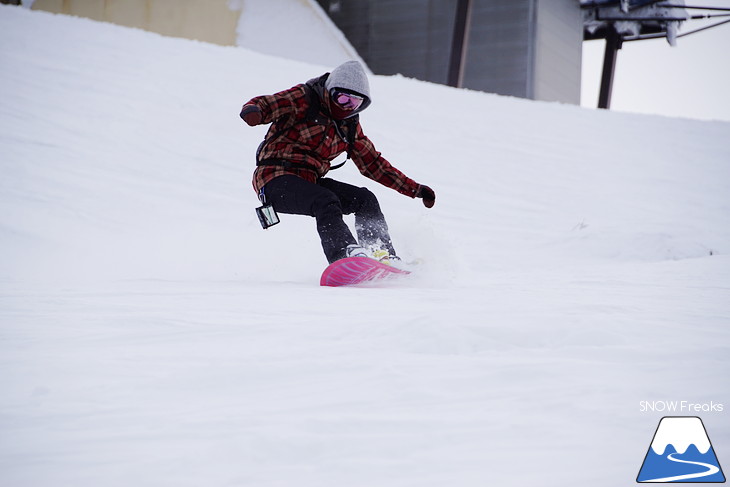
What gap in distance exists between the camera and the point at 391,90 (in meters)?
11.0

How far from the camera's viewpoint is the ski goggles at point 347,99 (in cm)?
350

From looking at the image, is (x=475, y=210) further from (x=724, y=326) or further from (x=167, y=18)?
(x=167, y=18)

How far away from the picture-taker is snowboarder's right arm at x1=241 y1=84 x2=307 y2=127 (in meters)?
3.29

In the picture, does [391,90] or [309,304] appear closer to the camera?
[309,304]

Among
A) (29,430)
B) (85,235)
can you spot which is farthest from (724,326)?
(85,235)

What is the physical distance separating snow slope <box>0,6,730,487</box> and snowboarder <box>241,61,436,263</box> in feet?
0.94

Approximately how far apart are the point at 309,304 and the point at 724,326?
1387mm

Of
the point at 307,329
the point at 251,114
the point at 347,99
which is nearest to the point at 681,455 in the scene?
the point at 307,329

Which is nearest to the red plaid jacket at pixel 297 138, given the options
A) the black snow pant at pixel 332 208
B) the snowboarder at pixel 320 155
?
the snowboarder at pixel 320 155

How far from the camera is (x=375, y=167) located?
3.99 metres

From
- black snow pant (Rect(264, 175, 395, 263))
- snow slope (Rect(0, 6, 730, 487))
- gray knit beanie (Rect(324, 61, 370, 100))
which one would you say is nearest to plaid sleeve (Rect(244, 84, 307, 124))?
gray knit beanie (Rect(324, 61, 370, 100))

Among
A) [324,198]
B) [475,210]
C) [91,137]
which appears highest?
[324,198]

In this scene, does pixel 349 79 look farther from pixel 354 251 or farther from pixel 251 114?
pixel 354 251

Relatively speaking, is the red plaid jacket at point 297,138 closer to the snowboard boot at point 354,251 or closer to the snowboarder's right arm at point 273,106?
the snowboarder's right arm at point 273,106
